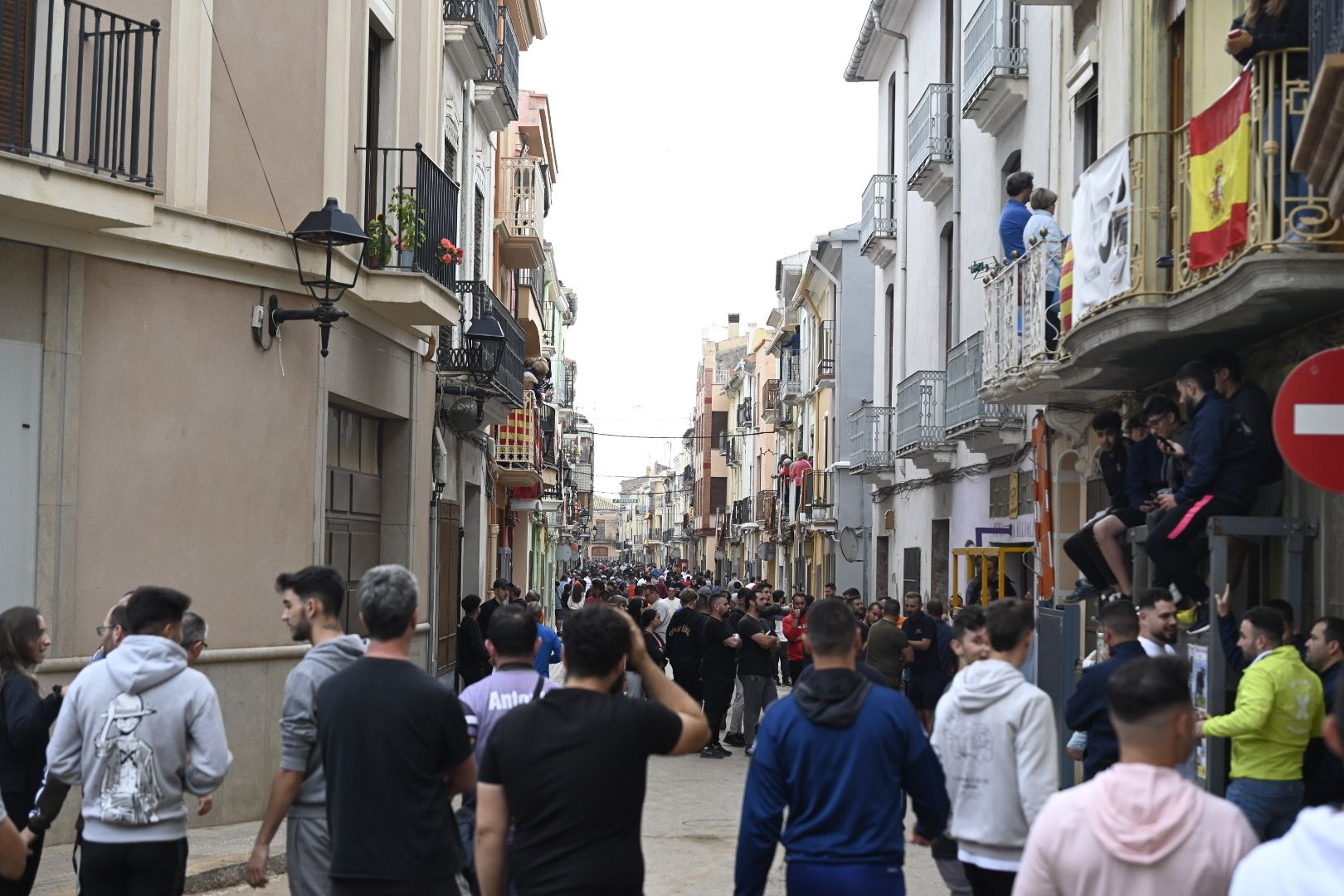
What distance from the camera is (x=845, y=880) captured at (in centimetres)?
539

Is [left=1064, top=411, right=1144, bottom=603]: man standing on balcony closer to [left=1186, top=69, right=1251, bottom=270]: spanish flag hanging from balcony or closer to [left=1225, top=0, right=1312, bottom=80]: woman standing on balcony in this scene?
[left=1186, top=69, right=1251, bottom=270]: spanish flag hanging from balcony

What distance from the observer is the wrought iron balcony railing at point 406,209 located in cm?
1522

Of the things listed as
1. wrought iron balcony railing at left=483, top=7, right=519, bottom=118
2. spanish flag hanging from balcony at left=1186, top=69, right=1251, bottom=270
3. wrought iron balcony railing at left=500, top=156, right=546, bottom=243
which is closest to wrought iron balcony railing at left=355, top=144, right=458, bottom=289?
wrought iron balcony railing at left=483, top=7, right=519, bottom=118

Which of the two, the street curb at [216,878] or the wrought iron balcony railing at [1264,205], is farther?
the street curb at [216,878]

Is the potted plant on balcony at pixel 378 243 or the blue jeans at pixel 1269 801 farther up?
the potted plant on balcony at pixel 378 243

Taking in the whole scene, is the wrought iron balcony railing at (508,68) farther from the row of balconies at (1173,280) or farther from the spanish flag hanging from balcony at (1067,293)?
the spanish flag hanging from balcony at (1067,293)

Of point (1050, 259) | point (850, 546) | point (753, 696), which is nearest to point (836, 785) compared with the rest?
point (1050, 259)

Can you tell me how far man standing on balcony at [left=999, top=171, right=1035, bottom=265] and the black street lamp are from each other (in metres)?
6.34

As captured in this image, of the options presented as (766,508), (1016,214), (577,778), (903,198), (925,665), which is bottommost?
(925,665)

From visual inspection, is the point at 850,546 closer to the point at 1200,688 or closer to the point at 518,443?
the point at 518,443

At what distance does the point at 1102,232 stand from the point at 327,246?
6342 millimetres

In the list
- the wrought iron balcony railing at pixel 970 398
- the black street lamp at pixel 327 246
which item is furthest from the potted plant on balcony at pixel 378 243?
the wrought iron balcony railing at pixel 970 398

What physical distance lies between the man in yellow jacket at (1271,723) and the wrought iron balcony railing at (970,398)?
10.6 meters

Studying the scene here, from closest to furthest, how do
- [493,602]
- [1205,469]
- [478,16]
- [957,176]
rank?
[1205,469] < [493,602] < [478,16] < [957,176]
